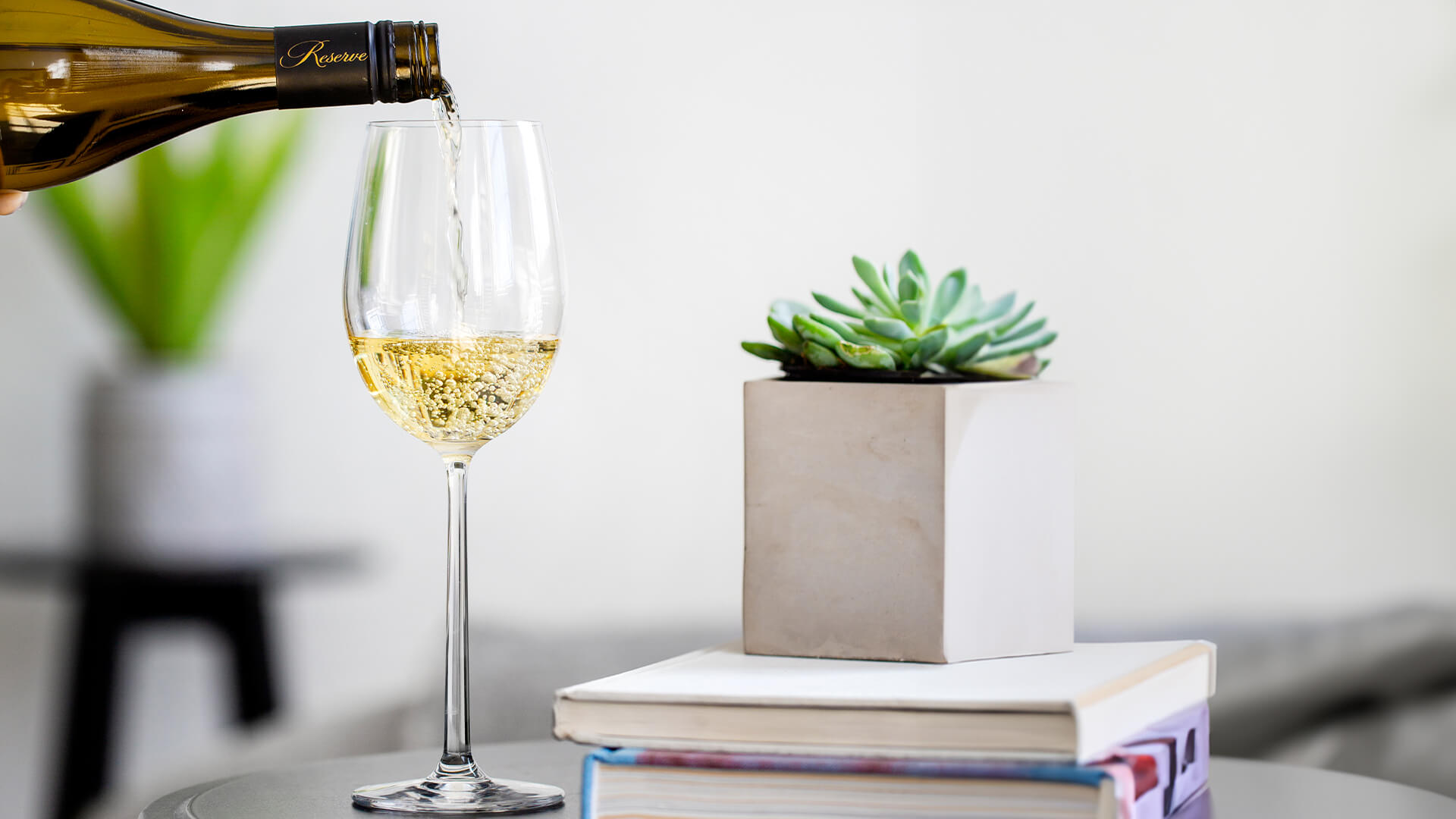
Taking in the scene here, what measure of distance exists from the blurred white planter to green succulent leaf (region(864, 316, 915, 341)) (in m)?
0.90

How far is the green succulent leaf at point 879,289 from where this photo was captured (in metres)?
0.66

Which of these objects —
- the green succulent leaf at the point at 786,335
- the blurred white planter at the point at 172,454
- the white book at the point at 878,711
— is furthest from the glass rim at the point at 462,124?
the blurred white planter at the point at 172,454

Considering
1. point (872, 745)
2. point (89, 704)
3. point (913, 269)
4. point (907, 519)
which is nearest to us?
point (872, 745)

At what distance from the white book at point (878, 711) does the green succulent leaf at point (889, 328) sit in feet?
0.49

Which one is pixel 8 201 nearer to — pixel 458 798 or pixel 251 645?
pixel 458 798

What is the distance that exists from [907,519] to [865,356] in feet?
0.24

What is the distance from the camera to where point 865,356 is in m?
0.60

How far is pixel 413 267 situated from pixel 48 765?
1152mm

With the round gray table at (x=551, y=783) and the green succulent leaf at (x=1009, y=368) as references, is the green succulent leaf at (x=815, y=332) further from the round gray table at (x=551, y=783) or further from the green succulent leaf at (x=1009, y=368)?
the round gray table at (x=551, y=783)

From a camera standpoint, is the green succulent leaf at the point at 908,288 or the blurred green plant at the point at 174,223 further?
the blurred green plant at the point at 174,223

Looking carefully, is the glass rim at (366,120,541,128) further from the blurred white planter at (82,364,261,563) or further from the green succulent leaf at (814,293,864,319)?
the blurred white planter at (82,364,261,563)

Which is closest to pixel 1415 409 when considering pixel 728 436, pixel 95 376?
pixel 728 436

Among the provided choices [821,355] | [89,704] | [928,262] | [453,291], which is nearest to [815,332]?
[821,355]

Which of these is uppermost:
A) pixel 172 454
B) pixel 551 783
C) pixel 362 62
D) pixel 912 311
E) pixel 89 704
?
pixel 362 62
